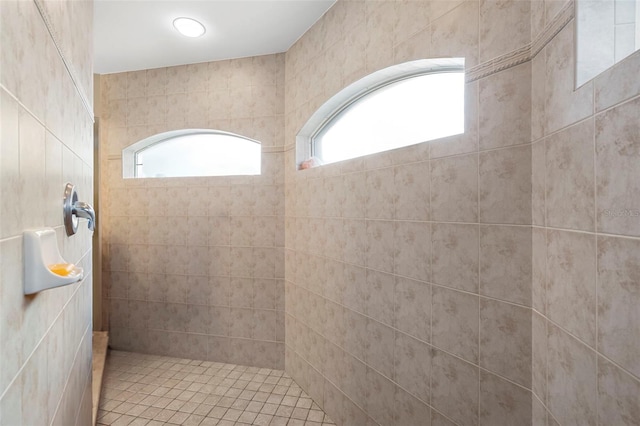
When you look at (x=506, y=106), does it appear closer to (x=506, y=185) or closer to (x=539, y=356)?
(x=506, y=185)

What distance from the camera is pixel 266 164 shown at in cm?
305

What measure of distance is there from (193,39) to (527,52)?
258cm

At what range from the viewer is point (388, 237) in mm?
1828

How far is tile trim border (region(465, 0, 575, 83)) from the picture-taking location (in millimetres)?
1040

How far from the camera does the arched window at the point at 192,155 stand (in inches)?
127

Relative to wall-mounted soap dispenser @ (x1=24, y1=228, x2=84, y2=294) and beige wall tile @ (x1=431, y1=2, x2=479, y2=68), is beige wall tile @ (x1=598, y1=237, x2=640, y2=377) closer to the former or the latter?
beige wall tile @ (x1=431, y1=2, x2=479, y2=68)

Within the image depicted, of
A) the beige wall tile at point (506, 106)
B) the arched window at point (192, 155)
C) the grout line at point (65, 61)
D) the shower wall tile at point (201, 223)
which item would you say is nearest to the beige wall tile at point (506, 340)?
the beige wall tile at point (506, 106)

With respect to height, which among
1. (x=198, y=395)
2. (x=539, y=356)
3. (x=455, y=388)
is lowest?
(x=198, y=395)

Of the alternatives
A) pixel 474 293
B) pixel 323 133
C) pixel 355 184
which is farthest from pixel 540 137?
pixel 323 133

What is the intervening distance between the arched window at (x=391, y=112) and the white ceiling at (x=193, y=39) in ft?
2.43

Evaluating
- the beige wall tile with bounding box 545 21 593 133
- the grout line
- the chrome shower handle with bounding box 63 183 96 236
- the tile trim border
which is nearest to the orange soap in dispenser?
the chrome shower handle with bounding box 63 183 96 236

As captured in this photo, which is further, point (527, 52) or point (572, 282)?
point (527, 52)

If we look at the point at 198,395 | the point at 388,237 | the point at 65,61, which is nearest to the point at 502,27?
the point at 388,237

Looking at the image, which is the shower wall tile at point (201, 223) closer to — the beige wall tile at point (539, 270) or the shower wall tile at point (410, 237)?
the shower wall tile at point (410, 237)
